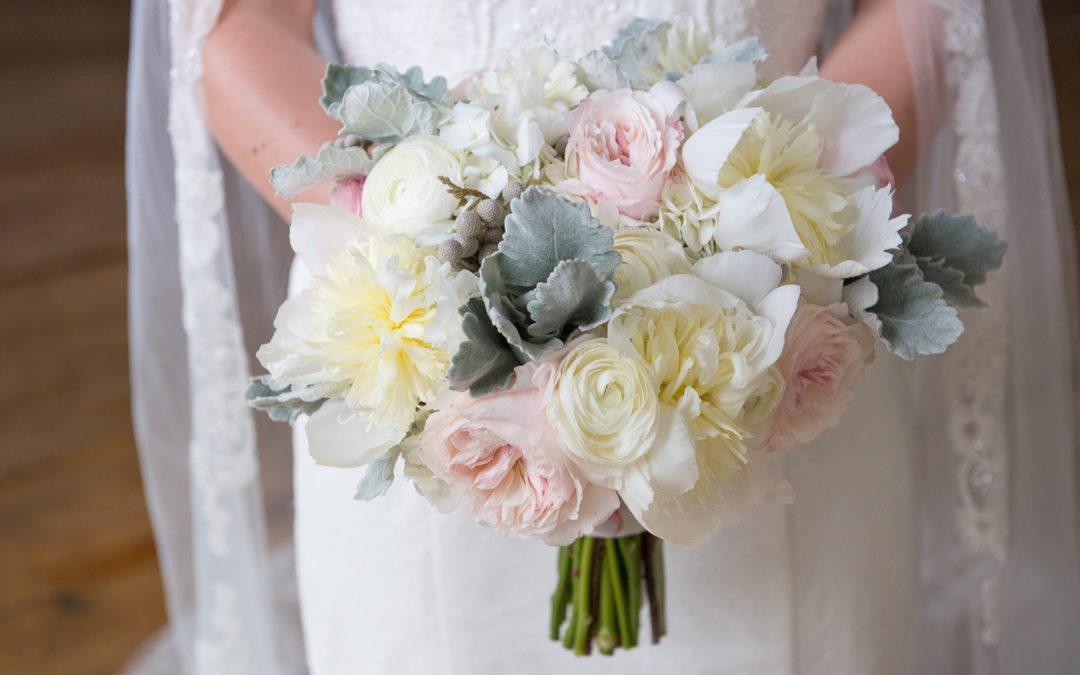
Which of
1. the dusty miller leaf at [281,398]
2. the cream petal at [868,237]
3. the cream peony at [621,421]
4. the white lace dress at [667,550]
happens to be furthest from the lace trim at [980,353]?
the dusty miller leaf at [281,398]

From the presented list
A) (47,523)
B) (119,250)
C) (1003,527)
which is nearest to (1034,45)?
(1003,527)

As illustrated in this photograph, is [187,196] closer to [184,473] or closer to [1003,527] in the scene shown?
[184,473]

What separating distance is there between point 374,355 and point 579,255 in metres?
0.14

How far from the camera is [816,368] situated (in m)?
0.69

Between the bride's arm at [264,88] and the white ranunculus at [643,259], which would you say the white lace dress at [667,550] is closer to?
the bride's arm at [264,88]

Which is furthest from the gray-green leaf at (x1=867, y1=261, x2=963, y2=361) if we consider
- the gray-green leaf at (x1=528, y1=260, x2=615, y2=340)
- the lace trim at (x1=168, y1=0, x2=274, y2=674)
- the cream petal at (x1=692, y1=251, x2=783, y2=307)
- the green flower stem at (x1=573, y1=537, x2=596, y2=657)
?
the lace trim at (x1=168, y1=0, x2=274, y2=674)

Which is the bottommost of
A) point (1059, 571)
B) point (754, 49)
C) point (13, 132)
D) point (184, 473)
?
point (1059, 571)

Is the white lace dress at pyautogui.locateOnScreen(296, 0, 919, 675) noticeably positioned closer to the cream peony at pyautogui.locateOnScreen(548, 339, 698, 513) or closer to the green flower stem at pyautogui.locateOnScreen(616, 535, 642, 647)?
the green flower stem at pyautogui.locateOnScreen(616, 535, 642, 647)

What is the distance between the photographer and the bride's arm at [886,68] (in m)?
0.96

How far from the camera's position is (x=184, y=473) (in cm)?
142

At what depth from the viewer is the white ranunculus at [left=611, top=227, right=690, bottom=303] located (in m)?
0.64

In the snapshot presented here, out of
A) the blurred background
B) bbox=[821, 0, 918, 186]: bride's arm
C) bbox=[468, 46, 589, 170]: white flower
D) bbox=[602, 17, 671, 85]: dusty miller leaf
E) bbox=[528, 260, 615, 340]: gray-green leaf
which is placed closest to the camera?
bbox=[528, 260, 615, 340]: gray-green leaf

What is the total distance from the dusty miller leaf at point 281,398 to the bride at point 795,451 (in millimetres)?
291

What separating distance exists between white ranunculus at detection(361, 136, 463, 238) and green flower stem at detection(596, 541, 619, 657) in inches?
14.0
